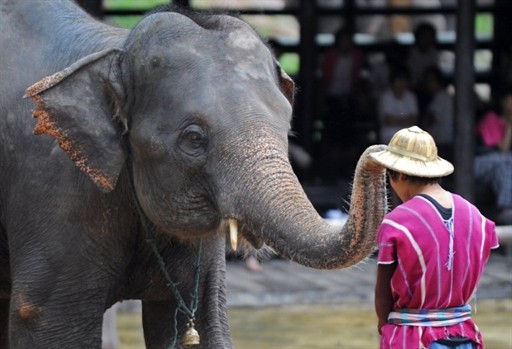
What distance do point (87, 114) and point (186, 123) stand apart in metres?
0.42

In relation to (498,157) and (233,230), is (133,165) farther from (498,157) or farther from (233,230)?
(498,157)

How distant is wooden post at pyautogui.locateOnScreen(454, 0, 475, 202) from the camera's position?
39.8 ft

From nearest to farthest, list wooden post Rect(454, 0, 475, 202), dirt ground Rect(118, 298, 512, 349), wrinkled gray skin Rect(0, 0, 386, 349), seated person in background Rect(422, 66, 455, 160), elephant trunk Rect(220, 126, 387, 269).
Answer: elephant trunk Rect(220, 126, 387, 269) < wrinkled gray skin Rect(0, 0, 386, 349) < dirt ground Rect(118, 298, 512, 349) < wooden post Rect(454, 0, 475, 202) < seated person in background Rect(422, 66, 455, 160)

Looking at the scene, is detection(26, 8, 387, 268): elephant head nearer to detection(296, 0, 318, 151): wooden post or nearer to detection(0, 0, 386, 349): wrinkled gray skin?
detection(0, 0, 386, 349): wrinkled gray skin

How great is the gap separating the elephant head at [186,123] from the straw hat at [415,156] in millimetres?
360

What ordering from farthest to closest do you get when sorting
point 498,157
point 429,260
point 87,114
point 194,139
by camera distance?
point 498,157 < point 87,114 < point 194,139 < point 429,260

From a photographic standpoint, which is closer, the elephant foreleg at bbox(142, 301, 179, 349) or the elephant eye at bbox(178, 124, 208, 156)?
the elephant eye at bbox(178, 124, 208, 156)

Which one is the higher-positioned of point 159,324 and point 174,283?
point 174,283

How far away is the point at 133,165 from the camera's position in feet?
19.2

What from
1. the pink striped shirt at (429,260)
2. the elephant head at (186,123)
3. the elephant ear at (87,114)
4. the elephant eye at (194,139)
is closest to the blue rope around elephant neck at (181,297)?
the elephant head at (186,123)

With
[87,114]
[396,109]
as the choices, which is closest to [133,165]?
[87,114]

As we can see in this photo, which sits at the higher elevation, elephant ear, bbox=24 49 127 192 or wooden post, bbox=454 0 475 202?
elephant ear, bbox=24 49 127 192

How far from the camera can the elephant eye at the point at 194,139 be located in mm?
5586

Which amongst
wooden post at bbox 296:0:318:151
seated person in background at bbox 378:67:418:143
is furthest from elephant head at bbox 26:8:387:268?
wooden post at bbox 296:0:318:151
